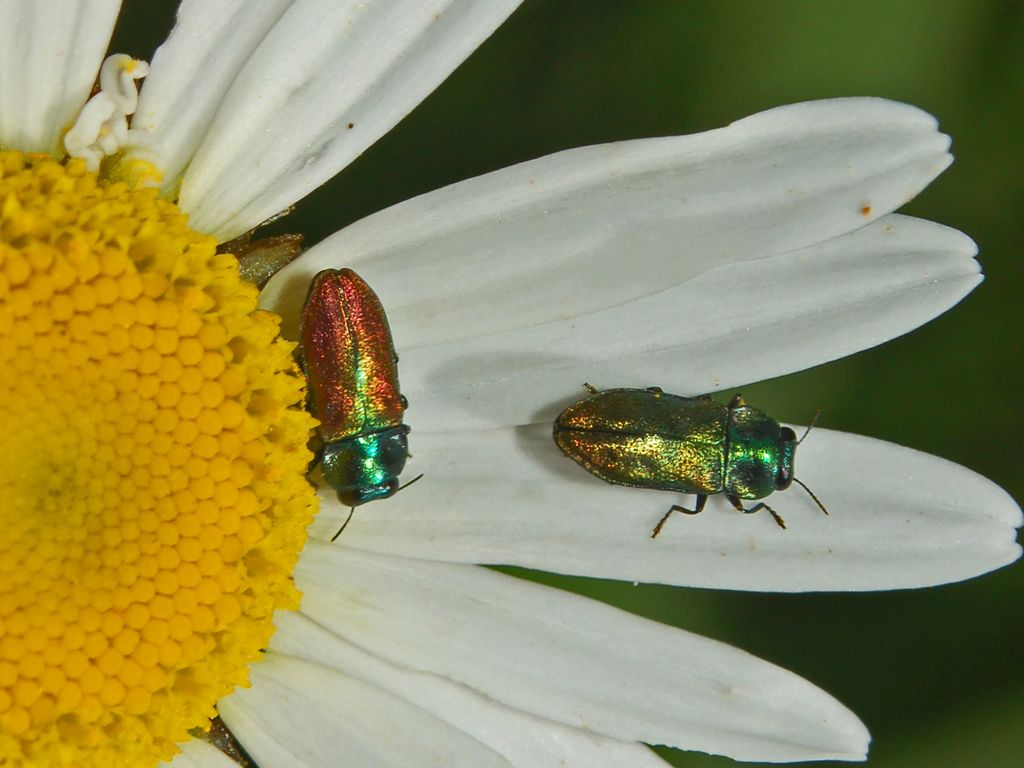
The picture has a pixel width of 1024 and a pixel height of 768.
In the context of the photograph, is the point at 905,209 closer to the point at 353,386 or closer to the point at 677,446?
the point at 677,446

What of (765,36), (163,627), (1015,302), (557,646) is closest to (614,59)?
(765,36)

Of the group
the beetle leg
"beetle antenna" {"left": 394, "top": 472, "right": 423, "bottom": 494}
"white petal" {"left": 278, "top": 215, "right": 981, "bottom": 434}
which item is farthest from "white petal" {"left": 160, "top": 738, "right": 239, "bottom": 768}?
the beetle leg

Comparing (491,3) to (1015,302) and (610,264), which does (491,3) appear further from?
(1015,302)

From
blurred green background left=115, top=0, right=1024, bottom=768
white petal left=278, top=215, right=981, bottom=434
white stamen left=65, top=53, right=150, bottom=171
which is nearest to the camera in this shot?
white stamen left=65, top=53, right=150, bottom=171

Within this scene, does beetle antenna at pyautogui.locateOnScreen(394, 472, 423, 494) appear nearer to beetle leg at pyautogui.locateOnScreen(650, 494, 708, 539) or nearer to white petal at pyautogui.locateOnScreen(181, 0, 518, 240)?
beetle leg at pyautogui.locateOnScreen(650, 494, 708, 539)

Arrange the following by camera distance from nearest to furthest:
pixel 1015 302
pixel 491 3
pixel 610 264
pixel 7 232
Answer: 1. pixel 7 232
2. pixel 491 3
3. pixel 610 264
4. pixel 1015 302

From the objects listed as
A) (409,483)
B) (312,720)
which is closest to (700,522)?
(409,483)
